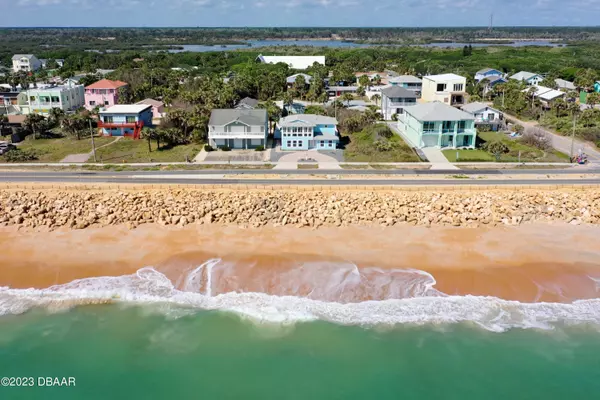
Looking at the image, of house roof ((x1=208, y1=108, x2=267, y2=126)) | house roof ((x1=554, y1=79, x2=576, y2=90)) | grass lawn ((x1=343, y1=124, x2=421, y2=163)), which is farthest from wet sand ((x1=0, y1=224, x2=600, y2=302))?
house roof ((x1=554, y1=79, x2=576, y2=90))

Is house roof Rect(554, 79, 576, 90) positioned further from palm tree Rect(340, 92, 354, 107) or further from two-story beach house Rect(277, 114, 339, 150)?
two-story beach house Rect(277, 114, 339, 150)

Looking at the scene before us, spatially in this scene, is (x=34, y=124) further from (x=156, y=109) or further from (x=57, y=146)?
(x=156, y=109)

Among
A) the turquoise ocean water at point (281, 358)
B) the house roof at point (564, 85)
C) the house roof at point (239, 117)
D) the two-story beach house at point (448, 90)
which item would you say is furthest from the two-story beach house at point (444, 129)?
the house roof at point (564, 85)

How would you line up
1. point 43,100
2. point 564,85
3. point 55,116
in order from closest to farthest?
point 55,116
point 43,100
point 564,85

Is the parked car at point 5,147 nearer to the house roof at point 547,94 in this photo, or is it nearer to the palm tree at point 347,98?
the palm tree at point 347,98

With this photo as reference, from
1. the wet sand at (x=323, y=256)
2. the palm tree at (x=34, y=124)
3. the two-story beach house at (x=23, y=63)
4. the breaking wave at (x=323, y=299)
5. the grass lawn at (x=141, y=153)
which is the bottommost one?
the breaking wave at (x=323, y=299)

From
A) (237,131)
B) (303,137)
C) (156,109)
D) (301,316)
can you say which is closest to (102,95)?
(156,109)

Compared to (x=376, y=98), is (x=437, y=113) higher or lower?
higher
